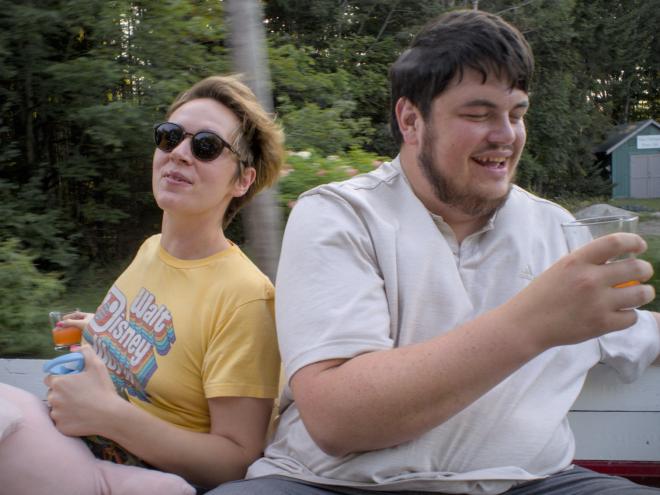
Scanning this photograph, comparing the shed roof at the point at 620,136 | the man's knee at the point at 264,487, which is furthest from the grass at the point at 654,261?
the shed roof at the point at 620,136

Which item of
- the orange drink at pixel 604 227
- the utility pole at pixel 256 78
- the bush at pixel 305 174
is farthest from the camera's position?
the bush at pixel 305 174

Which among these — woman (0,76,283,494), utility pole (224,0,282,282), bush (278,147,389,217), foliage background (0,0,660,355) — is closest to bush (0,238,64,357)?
foliage background (0,0,660,355)

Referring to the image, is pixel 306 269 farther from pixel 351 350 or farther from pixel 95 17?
pixel 95 17

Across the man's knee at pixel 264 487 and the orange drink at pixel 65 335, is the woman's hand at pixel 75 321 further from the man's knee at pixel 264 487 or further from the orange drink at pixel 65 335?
the man's knee at pixel 264 487

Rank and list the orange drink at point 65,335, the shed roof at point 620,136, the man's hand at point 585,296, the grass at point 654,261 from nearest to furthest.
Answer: the man's hand at point 585,296 → the orange drink at point 65,335 → the grass at point 654,261 → the shed roof at point 620,136

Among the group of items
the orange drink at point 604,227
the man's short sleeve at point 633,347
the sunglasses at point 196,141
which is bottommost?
the man's short sleeve at point 633,347

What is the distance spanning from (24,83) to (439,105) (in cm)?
698

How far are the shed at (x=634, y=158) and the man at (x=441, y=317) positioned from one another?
36.1 meters

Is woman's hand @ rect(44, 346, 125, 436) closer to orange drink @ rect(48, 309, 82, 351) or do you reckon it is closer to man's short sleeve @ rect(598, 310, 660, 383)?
orange drink @ rect(48, 309, 82, 351)

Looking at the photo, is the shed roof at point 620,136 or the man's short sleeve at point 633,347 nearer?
the man's short sleeve at point 633,347

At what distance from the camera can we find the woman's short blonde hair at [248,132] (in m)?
2.13

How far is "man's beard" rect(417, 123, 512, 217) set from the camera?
5.96ft

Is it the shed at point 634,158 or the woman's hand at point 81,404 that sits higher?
the woman's hand at point 81,404

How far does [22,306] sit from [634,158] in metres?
36.7
